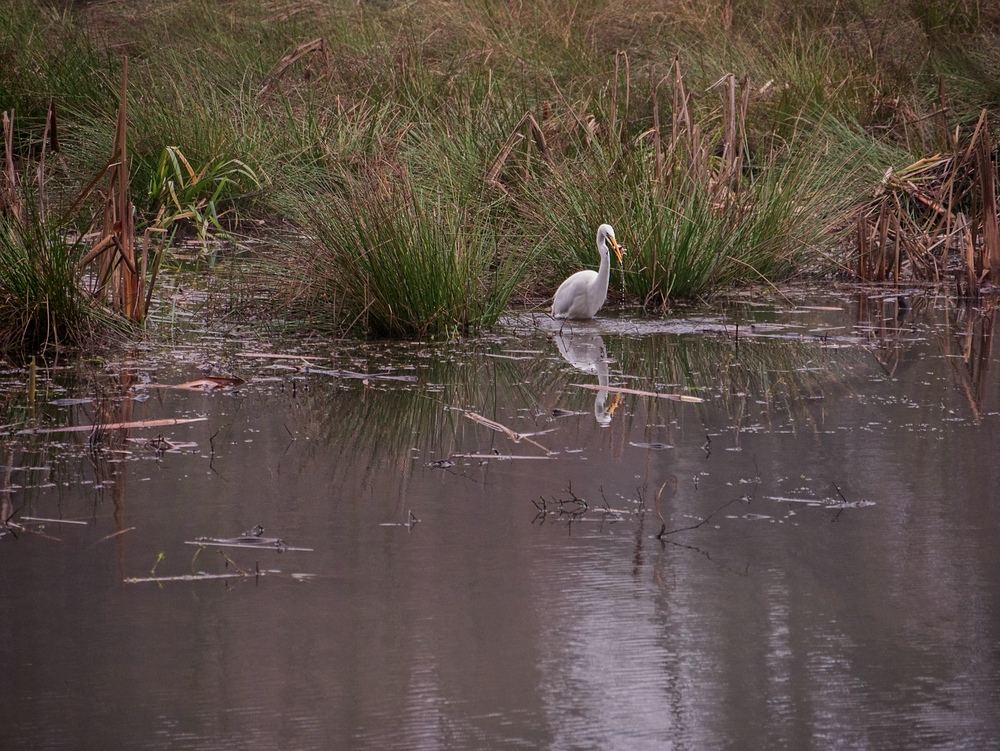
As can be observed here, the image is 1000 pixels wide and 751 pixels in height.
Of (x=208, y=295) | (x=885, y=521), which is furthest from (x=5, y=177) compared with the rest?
(x=885, y=521)

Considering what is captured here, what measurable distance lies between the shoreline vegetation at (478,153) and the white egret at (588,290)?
280 millimetres

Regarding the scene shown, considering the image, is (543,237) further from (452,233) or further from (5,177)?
(5,177)

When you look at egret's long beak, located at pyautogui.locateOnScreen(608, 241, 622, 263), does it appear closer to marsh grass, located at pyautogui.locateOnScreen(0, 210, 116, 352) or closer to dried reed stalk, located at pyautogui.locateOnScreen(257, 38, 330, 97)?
marsh grass, located at pyautogui.locateOnScreen(0, 210, 116, 352)

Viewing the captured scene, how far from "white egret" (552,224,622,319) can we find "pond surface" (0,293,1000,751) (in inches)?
46.6

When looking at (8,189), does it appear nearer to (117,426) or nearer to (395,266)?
(395,266)

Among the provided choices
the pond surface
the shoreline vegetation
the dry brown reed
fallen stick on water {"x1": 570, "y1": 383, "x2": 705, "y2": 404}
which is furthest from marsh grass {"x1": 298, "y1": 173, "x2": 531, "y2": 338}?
fallen stick on water {"x1": 570, "y1": 383, "x2": 705, "y2": 404}

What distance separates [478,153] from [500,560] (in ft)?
17.8

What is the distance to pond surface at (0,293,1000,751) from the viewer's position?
2625mm

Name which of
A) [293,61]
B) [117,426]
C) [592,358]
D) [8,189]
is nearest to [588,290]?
[592,358]

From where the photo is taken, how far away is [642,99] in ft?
35.1

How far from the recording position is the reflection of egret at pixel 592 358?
5043 millimetres

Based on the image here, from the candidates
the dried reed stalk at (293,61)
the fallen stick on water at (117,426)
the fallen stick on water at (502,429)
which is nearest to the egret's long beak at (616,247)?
the fallen stick on water at (502,429)

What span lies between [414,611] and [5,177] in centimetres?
369

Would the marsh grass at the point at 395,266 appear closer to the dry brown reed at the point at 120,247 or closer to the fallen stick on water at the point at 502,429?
the dry brown reed at the point at 120,247
